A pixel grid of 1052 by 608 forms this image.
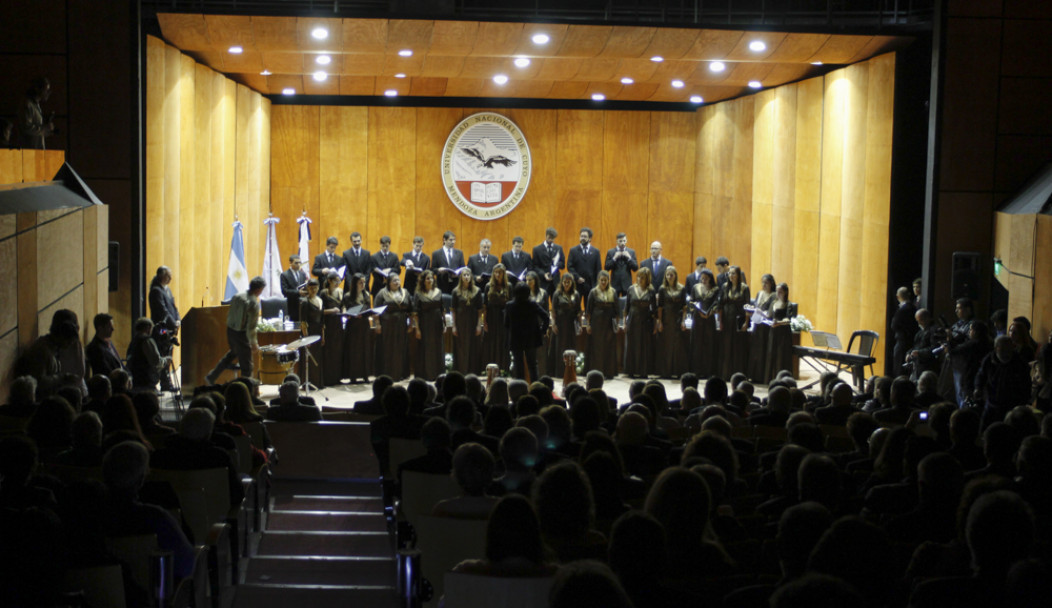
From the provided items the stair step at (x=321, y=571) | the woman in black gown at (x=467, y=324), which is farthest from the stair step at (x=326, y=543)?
the woman in black gown at (x=467, y=324)

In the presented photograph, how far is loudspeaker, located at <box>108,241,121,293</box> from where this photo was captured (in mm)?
11625

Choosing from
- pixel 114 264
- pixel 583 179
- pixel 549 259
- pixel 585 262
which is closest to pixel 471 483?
pixel 114 264

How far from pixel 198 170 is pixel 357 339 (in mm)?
3027

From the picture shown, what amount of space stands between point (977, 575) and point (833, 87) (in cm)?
1182

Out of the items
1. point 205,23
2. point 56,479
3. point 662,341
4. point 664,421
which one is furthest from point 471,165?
point 56,479

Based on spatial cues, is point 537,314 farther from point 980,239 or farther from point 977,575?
point 977,575

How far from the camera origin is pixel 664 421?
762 cm

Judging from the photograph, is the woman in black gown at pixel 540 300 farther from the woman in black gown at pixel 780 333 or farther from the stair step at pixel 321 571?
the stair step at pixel 321 571

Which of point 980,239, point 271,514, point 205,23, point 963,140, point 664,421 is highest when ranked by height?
point 205,23

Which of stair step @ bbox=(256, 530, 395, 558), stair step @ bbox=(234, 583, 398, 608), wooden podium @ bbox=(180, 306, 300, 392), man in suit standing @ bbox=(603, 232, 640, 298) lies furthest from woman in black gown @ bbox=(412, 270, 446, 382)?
stair step @ bbox=(234, 583, 398, 608)

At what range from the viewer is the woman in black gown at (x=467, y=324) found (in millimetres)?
13648

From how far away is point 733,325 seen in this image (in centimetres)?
1388

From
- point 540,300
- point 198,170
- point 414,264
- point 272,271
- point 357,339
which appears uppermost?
point 198,170

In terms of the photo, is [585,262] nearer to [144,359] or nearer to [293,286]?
[293,286]
